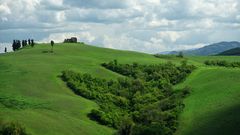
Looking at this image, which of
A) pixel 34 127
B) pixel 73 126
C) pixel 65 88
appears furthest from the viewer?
pixel 65 88

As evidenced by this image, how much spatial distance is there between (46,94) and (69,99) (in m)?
6.15

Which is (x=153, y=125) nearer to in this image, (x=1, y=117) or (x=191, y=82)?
(x=1, y=117)

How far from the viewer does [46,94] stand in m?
126

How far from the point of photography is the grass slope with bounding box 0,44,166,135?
Answer: 100m

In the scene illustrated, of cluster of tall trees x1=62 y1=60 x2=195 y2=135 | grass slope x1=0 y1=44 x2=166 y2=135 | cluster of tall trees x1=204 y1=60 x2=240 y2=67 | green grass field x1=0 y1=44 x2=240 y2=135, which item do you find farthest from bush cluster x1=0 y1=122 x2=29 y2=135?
cluster of tall trees x1=204 y1=60 x2=240 y2=67

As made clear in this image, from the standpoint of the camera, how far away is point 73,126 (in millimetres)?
103938

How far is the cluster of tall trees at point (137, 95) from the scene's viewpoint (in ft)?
377

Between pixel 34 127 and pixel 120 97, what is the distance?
46.0 m

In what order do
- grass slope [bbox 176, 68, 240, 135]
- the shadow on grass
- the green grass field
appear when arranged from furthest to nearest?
grass slope [bbox 176, 68, 240, 135], the green grass field, the shadow on grass

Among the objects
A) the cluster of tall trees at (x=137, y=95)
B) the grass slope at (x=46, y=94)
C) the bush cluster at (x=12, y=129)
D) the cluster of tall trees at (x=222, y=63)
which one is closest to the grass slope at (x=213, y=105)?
the cluster of tall trees at (x=137, y=95)

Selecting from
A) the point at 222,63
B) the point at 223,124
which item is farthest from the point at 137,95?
the point at 222,63

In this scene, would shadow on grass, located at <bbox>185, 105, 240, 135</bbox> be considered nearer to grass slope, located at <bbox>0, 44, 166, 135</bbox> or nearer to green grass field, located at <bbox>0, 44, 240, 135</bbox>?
green grass field, located at <bbox>0, 44, 240, 135</bbox>

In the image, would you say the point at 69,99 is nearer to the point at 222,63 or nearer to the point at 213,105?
the point at 213,105

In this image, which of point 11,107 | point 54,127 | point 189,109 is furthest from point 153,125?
point 11,107
